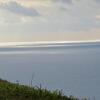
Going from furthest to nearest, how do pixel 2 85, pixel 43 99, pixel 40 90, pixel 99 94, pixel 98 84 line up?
pixel 98 84 < pixel 99 94 < pixel 2 85 < pixel 40 90 < pixel 43 99

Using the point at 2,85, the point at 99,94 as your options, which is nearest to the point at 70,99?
the point at 2,85

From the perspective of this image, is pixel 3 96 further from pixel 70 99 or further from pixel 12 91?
pixel 70 99

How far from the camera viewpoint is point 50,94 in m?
10.4

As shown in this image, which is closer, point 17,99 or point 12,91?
point 17,99

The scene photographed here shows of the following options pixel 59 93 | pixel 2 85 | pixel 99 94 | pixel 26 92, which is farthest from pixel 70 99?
pixel 99 94

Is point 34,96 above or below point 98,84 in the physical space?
above

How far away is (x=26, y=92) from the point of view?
10562 millimetres

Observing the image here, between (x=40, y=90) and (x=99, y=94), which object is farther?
(x=99, y=94)

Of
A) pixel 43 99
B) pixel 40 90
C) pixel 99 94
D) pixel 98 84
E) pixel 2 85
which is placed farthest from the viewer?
pixel 98 84

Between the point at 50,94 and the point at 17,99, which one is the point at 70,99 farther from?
the point at 17,99

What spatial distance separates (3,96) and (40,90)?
952 mm

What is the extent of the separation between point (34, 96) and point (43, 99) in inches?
13.1

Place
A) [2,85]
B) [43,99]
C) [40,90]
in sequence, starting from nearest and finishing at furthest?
[43,99] < [40,90] < [2,85]

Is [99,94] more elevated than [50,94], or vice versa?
[50,94]
